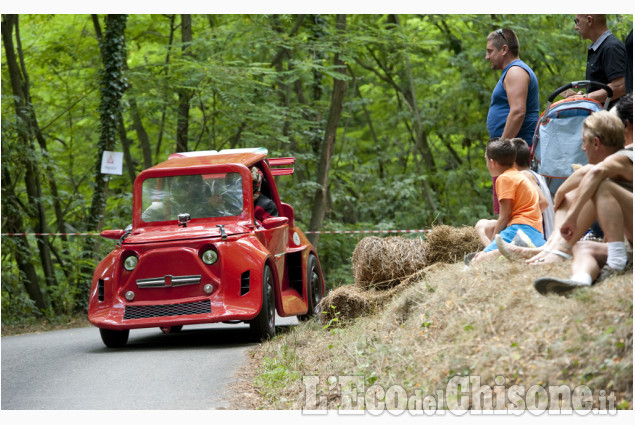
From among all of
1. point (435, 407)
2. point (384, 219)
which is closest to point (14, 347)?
point (435, 407)

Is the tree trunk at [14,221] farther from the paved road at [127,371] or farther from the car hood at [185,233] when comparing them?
the car hood at [185,233]

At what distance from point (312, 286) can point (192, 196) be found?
2291 mm

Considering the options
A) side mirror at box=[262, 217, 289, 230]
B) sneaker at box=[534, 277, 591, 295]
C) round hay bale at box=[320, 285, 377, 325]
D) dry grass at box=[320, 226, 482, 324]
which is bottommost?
round hay bale at box=[320, 285, 377, 325]

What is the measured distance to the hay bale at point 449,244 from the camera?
30.7ft

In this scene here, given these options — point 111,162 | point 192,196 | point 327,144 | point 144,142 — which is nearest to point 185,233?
point 192,196

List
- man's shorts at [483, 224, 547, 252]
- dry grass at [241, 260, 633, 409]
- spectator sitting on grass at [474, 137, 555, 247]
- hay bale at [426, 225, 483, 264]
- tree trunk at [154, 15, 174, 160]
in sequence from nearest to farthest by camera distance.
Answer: dry grass at [241, 260, 633, 409] < man's shorts at [483, 224, 547, 252] < spectator sitting on grass at [474, 137, 555, 247] < hay bale at [426, 225, 483, 264] < tree trunk at [154, 15, 174, 160]

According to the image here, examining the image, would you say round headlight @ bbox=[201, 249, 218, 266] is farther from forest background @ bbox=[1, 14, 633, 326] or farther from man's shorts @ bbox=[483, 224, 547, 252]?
forest background @ bbox=[1, 14, 633, 326]

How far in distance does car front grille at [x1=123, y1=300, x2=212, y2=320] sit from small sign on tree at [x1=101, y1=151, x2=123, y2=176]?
805 cm

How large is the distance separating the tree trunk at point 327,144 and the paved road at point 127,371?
10.5 meters

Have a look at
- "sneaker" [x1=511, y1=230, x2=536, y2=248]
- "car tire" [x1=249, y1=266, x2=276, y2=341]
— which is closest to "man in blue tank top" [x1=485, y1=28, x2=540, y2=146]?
"sneaker" [x1=511, y1=230, x2=536, y2=248]

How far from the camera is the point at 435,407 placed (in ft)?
17.1

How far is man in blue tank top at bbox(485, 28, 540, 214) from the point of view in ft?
28.5

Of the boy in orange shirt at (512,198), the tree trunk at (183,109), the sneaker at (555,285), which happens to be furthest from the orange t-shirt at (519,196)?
the tree trunk at (183,109)

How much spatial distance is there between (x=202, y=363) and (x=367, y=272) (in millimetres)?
2467
